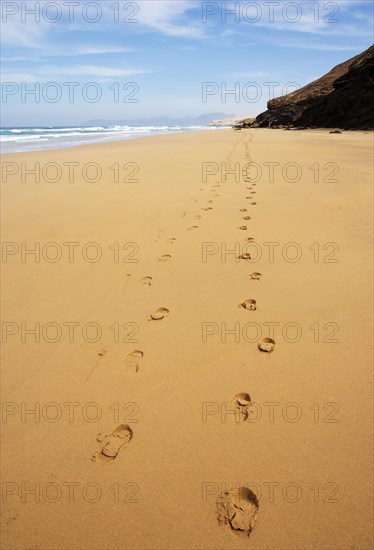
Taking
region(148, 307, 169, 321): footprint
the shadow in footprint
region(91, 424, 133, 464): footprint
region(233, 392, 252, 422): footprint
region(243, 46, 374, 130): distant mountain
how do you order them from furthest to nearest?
region(243, 46, 374, 130): distant mountain < the shadow in footprint < region(148, 307, 169, 321): footprint < region(233, 392, 252, 422): footprint < region(91, 424, 133, 464): footprint

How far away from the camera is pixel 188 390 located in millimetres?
1772

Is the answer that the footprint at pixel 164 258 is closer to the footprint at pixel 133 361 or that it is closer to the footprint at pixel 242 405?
the footprint at pixel 133 361

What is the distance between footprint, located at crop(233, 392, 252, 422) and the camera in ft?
5.33

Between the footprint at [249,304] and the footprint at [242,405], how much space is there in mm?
801

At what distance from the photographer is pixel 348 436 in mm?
1504

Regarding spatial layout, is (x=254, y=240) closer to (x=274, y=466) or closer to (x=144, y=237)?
(x=144, y=237)

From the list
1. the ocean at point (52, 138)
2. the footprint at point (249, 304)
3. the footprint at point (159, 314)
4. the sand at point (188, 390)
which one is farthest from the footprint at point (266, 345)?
the ocean at point (52, 138)

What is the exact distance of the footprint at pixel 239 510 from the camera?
4.02ft

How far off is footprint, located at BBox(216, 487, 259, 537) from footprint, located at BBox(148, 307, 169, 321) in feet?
4.11

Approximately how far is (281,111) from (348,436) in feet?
135

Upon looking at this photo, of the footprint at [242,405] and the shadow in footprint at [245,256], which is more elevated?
the shadow in footprint at [245,256]

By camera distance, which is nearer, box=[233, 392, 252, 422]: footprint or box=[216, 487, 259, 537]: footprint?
box=[216, 487, 259, 537]: footprint

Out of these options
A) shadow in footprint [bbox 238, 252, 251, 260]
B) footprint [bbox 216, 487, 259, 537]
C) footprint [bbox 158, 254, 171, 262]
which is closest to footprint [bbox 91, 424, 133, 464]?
footprint [bbox 216, 487, 259, 537]

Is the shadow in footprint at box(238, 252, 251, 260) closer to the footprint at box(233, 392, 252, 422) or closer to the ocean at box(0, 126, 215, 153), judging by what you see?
the footprint at box(233, 392, 252, 422)
